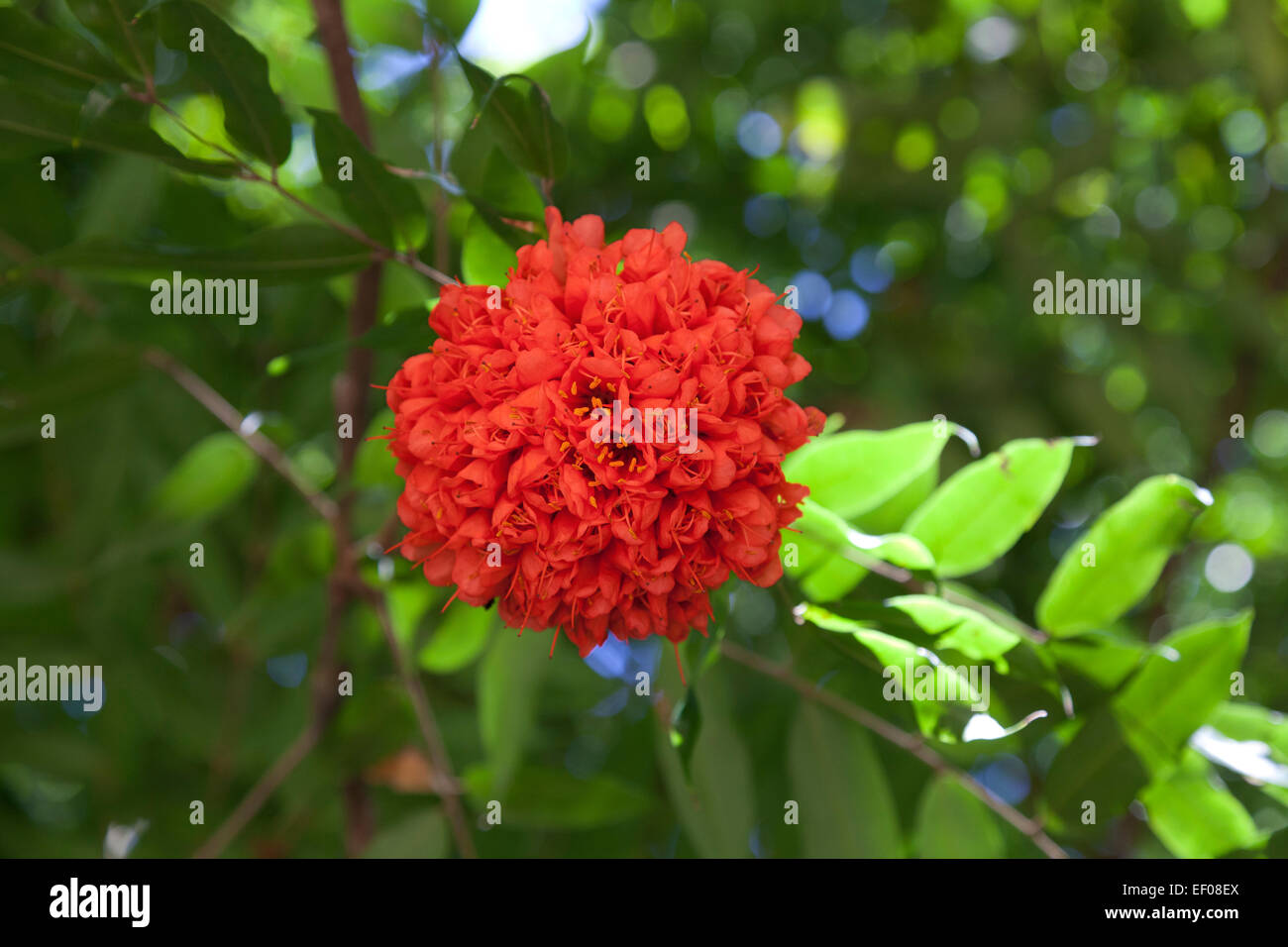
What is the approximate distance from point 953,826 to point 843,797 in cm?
17

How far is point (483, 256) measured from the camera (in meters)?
1.07

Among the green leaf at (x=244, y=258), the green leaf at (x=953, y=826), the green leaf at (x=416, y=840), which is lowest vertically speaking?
the green leaf at (x=416, y=840)

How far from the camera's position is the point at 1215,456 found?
214cm

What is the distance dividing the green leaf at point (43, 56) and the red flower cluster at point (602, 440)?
486 mm

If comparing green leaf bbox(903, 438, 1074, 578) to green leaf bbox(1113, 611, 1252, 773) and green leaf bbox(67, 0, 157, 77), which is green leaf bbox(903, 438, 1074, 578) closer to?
green leaf bbox(1113, 611, 1252, 773)

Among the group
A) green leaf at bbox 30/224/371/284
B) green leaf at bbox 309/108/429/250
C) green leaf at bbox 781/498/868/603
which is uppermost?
green leaf at bbox 309/108/429/250

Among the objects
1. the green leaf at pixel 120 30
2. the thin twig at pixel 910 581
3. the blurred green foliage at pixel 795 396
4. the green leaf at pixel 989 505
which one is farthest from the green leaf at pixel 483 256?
the green leaf at pixel 989 505

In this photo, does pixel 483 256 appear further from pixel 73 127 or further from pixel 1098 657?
pixel 1098 657

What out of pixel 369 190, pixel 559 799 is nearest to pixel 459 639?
pixel 559 799

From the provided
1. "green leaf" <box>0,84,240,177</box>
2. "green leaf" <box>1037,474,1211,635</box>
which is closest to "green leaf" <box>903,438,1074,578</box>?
"green leaf" <box>1037,474,1211,635</box>

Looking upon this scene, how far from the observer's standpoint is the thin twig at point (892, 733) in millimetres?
1247

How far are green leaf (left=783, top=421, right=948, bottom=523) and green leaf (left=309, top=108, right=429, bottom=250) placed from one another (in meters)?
0.56

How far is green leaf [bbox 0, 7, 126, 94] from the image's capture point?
941 mm

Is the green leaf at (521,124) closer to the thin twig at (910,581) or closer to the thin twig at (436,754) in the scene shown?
the thin twig at (910,581)
